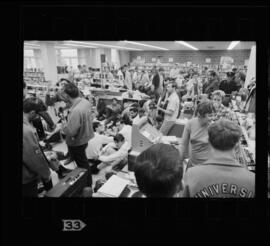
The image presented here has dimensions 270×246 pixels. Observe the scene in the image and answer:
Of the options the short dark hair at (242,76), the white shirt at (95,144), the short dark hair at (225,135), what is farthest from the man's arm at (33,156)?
the short dark hair at (242,76)

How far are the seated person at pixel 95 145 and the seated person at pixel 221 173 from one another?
571 mm

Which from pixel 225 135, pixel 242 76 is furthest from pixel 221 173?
pixel 242 76

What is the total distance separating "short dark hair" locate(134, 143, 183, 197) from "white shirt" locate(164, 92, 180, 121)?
22 cm

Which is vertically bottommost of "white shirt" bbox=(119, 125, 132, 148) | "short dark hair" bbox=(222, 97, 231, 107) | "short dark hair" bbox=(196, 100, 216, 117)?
"white shirt" bbox=(119, 125, 132, 148)

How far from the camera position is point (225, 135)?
1.62m

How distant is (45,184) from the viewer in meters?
1.71

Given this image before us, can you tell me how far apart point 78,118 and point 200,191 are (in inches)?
35.1

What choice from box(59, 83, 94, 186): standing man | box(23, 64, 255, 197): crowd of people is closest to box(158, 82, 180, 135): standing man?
box(23, 64, 255, 197): crowd of people

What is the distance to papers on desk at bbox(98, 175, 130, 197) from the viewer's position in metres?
1.69

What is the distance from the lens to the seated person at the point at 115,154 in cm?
171

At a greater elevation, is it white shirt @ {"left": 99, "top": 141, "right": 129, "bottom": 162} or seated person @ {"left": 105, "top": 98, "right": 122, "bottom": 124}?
seated person @ {"left": 105, "top": 98, "right": 122, "bottom": 124}

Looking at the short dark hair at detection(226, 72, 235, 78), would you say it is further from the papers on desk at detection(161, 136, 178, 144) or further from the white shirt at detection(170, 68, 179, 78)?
the papers on desk at detection(161, 136, 178, 144)
